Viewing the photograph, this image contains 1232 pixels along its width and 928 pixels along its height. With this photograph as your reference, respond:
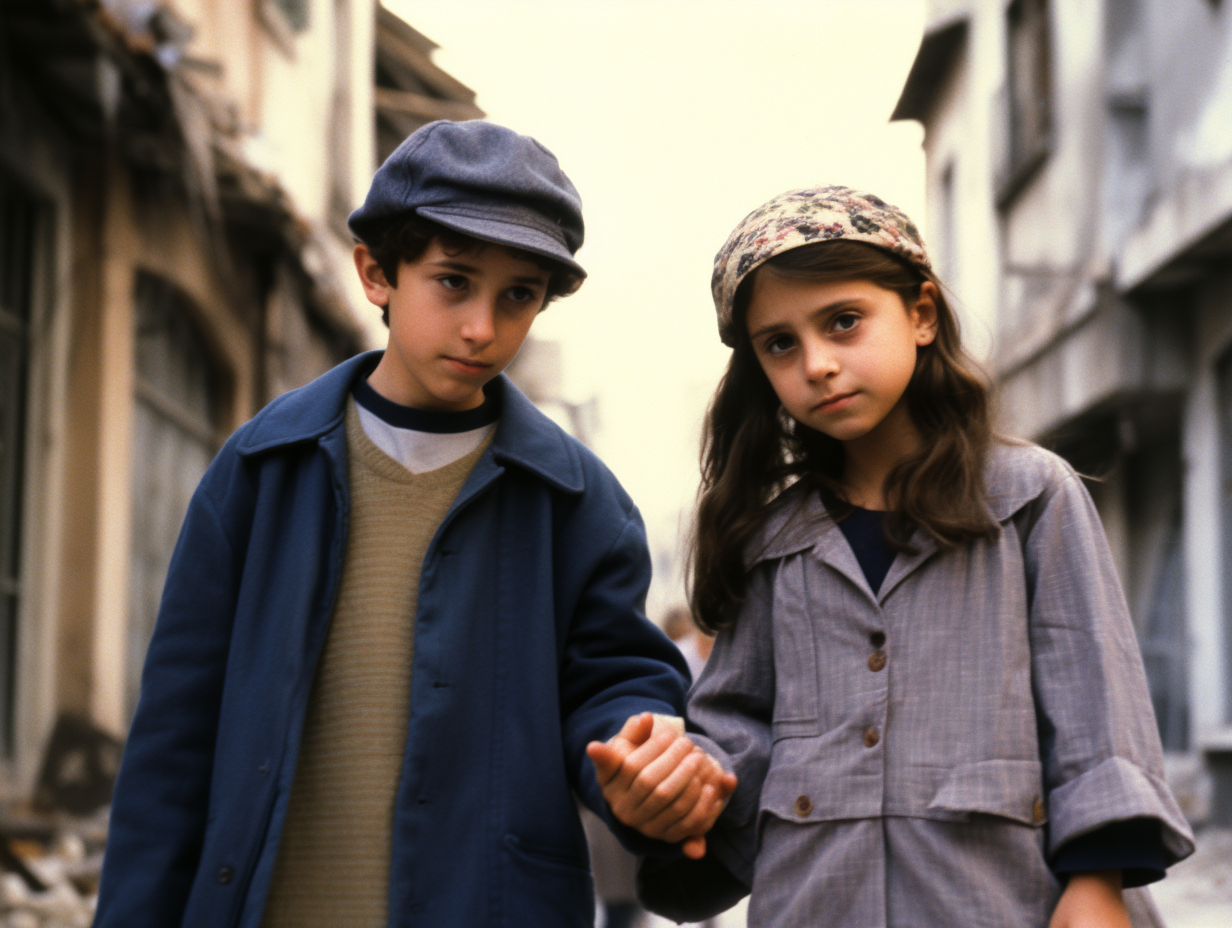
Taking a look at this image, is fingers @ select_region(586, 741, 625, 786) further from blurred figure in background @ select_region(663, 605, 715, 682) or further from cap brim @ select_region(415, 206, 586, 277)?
blurred figure in background @ select_region(663, 605, 715, 682)

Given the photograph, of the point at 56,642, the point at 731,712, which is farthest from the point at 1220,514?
the point at 731,712

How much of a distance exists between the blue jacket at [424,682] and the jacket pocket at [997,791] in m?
0.49

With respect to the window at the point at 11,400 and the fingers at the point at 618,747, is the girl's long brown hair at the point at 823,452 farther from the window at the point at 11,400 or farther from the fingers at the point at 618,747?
the window at the point at 11,400

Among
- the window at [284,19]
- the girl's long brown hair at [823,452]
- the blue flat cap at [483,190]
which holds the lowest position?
the girl's long brown hair at [823,452]

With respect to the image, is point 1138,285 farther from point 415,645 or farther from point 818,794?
point 415,645

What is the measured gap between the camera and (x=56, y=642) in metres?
7.09

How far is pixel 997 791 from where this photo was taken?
6.57 feet

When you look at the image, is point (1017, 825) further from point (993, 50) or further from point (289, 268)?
point (993, 50)

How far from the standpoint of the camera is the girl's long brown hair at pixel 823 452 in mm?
2217

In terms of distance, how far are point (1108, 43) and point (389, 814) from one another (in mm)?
10865

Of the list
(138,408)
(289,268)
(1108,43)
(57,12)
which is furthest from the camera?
(1108,43)

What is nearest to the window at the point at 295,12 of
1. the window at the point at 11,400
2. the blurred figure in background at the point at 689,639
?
the window at the point at 11,400

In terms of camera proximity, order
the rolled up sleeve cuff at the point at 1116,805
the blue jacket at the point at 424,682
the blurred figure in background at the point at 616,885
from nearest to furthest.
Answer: the rolled up sleeve cuff at the point at 1116,805, the blue jacket at the point at 424,682, the blurred figure in background at the point at 616,885

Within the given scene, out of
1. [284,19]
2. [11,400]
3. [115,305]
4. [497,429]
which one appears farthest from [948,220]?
[497,429]
